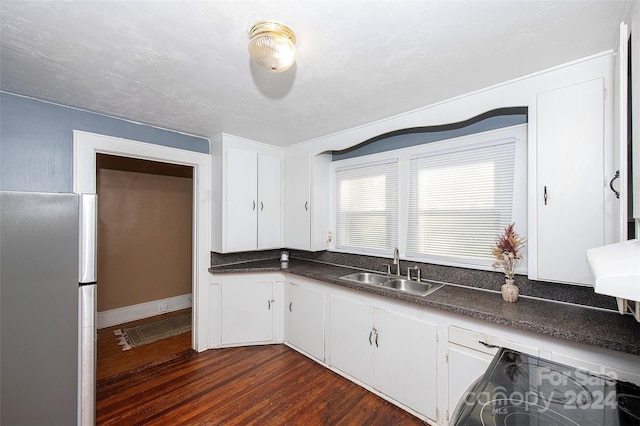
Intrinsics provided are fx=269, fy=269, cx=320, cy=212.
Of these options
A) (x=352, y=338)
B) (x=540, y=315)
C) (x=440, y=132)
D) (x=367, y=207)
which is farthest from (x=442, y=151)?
(x=352, y=338)

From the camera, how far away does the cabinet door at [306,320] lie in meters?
2.65

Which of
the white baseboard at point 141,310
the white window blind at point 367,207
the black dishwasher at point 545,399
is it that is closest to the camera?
the black dishwasher at point 545,399

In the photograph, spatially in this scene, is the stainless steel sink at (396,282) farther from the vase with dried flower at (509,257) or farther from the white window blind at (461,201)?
the vase with dried flower at (509,257)

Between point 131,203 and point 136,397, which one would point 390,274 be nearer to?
point 136,397

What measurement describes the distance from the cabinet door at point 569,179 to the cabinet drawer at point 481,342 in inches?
17.8

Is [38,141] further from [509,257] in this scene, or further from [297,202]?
[509,257]

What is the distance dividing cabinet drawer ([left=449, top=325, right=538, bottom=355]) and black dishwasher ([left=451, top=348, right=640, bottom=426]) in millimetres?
347

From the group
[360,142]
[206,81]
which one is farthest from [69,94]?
[360,142]

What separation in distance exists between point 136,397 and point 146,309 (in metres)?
1.97

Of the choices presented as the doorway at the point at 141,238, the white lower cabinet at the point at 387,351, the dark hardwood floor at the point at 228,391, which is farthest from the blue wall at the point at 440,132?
the doorway at the point at 141,238

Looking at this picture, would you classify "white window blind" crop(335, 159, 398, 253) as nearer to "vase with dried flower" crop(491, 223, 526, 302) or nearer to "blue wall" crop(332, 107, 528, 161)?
"blue wall" crop(332, 107, 528, 161)

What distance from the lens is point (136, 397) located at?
2.16 m

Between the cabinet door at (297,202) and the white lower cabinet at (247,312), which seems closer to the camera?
the white lower cabinet at (247,312)

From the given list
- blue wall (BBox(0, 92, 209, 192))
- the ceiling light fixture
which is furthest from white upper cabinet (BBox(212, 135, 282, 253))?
the ceiling light fixture
